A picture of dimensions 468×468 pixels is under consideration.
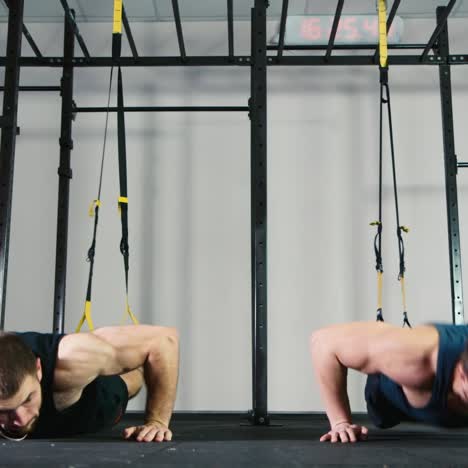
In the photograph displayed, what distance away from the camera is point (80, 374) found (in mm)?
1927

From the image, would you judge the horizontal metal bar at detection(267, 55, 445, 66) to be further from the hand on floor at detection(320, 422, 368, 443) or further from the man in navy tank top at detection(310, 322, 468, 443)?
the hand on floor at detection(320, 422, 368, 443)

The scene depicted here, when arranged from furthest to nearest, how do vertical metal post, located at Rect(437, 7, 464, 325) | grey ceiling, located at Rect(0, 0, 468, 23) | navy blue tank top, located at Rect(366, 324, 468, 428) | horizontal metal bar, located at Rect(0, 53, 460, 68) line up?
grey ceiling, located at Rect(0, 0, 468, 23)
horizontal metal bar, located at Rect(0, 53, 460, 68)
vertical metal post, located at Rect(437, 7, 464, 325)
navy blue tank top, located at Rect(366, 324, 468, 428)

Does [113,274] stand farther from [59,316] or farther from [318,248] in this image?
[318,248]

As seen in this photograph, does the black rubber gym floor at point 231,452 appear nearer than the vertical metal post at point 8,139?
Yes

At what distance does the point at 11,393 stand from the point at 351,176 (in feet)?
8.39

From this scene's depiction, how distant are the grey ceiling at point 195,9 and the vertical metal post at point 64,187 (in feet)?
2.29

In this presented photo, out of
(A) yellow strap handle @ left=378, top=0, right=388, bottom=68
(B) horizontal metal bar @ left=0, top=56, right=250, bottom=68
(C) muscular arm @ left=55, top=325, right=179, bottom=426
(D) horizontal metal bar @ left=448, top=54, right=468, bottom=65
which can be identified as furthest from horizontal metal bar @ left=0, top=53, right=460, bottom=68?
(C) muscular arm @ left=55, top=325, right=179, bottom=426

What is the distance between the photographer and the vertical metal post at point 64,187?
3141 mm

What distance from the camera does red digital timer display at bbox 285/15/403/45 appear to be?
3486 millimetres

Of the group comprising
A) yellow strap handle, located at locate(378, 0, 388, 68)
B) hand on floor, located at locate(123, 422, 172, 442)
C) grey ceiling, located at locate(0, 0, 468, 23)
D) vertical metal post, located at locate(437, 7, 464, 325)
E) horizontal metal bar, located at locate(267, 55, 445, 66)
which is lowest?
hand on floor, located at locate(123, 422, 172, 442)

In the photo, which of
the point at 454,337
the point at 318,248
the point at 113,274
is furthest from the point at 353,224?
the point at 454,337

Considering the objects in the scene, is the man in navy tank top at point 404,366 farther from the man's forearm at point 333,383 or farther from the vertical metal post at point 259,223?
the vertical metal post at point 259,223

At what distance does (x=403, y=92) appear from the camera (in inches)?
152

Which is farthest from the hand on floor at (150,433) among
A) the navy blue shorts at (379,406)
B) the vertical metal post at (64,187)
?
the vertical metal post at (64,187)
